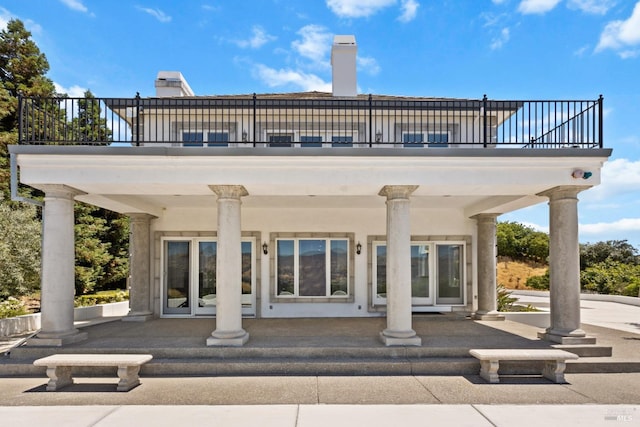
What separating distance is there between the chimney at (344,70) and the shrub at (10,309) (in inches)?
441

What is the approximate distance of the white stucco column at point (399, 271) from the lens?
7359mm

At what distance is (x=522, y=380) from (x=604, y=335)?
14.3 ft

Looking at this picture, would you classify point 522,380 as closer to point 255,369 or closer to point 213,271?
point 255,369

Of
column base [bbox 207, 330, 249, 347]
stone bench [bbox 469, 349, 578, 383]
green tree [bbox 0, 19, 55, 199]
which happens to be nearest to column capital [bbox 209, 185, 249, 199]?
column base [bbox 207, 330, 249, 347]

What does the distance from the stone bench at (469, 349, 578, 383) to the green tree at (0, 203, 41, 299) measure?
1256 cm

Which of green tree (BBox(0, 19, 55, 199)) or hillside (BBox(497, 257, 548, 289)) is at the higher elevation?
green tree (BBox(0, 19, 55, 199))

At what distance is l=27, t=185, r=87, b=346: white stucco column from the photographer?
7328 millimetres

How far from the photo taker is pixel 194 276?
11.1m

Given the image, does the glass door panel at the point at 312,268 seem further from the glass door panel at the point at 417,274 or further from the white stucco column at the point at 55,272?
the white stucco column at the point at 55,272

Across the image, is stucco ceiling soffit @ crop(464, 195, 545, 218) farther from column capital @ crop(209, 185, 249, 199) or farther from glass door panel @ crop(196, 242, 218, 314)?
glass door panel @ crop(196, 242, 218, 314)

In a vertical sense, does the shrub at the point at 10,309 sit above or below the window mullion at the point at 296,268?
below

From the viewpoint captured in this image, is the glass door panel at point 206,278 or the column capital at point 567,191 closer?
the column capital at point 567,191

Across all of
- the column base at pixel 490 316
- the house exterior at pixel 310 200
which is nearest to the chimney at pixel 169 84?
the house exterior at pixel 310 200

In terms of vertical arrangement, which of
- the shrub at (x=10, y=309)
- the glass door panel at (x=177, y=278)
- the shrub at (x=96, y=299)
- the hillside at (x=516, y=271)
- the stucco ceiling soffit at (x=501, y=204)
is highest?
Result: the stucco ceiling soffit at (x=501, y=204)
